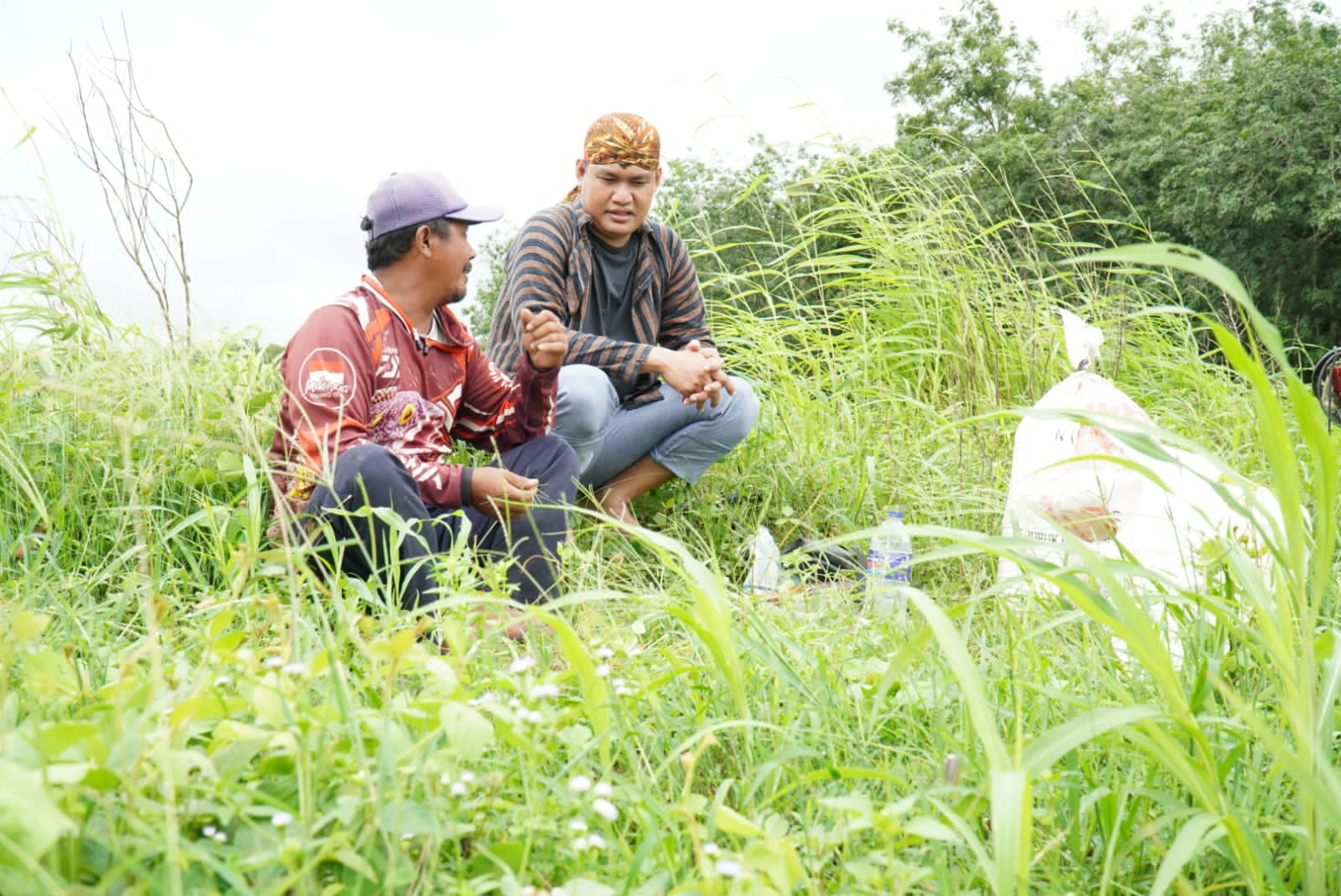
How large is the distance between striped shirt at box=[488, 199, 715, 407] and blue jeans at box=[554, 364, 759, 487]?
70mm

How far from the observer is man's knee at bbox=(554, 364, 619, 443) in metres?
2.97

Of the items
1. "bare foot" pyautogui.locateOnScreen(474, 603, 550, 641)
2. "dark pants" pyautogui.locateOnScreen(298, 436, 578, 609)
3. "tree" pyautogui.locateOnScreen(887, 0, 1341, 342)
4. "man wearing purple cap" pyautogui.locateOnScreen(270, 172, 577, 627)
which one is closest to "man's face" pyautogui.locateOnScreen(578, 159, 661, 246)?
"man wearing purple cap" pyautogui.locateOnScreen(270, 172, 577, 627)

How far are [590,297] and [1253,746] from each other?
7.68 ft

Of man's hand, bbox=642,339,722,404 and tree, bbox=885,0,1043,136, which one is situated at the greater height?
tree, bbox=885,0,1043,136

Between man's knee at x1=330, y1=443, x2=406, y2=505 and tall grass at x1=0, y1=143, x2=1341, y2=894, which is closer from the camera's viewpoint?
tall grass at x1=0, y1=143, x2=1341, y2=894

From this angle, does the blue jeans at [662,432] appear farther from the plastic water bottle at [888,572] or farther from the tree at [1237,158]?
the tree at [1237,158]

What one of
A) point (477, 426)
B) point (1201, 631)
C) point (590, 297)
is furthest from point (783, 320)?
point (1201, 631)

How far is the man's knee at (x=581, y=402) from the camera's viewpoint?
297 cm

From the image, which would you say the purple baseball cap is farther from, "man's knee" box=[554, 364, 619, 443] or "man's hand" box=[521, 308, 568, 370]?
"man's knee" box=[554, 364, 619, 443]

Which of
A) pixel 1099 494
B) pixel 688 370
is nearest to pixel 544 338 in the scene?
pixel 688 370

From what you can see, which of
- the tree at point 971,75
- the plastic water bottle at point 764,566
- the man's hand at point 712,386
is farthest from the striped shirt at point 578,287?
the tree at point 971,75

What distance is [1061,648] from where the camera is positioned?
5.48 ft

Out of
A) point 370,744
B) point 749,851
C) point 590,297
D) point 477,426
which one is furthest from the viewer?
point 590,297

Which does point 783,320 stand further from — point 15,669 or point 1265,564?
point 15,669
